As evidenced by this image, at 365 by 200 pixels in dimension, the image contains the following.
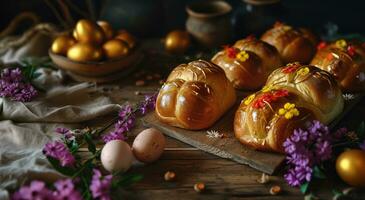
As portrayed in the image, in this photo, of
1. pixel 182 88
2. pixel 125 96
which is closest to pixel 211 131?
pixel 182 88

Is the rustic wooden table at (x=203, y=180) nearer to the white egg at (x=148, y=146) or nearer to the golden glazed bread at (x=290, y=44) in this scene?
the white egg at (x=148, y=146)

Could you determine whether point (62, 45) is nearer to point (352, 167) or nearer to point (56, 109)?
point (56, 109)

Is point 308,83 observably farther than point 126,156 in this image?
Yes

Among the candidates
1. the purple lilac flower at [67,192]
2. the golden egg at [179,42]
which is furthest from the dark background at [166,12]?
the purple lilac flower at [67,192]

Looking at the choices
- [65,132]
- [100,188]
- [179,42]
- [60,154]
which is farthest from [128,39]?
[100,188]

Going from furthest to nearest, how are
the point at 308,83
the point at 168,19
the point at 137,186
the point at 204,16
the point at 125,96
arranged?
the point at 168,19, the point at 204,16, the point at 125,96, the point at 308,83, the point at 137,186

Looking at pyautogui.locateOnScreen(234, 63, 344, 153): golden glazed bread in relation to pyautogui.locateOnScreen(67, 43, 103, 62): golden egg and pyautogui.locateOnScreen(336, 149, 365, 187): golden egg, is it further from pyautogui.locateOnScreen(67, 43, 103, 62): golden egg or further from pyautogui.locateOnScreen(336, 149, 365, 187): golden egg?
pyautogui.locateOnScreen(67, 43, 103, 62): golden egg

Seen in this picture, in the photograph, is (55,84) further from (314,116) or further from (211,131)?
(314,116)

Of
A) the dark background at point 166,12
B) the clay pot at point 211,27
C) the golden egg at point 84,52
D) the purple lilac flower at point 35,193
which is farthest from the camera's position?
the dark background at point 166,12
